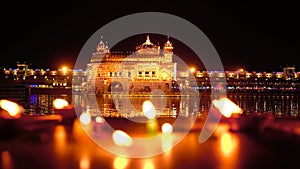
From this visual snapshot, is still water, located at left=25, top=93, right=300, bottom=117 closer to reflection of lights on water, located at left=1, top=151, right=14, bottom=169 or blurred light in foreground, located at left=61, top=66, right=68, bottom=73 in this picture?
reflection of lights on water, located at left=1, top=151, right=14, bottom=169

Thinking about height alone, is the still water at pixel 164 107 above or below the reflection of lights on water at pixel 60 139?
below

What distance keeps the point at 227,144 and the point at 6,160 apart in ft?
11.9

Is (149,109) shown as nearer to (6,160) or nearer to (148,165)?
(148,165)

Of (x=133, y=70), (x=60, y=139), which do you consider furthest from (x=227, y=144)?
(x=133, y=70)

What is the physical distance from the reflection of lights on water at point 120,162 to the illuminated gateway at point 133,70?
5821cm

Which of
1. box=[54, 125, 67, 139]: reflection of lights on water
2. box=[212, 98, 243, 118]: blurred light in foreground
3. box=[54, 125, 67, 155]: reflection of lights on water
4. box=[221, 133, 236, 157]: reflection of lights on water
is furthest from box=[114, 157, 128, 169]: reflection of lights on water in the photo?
box=[212, 98, 243, 118]: blurred light in foreground

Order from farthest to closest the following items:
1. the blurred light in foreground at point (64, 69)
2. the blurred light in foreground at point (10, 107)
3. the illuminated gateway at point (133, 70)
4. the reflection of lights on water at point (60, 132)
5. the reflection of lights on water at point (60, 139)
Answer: the blurred light in foreground at point (64, 69) < the illuminated gateway at point (133, 70) < the blurred light in foreground at point (10, 107) < the reflection of lights on water at point (60, 132) < the reflection of lights on water at point (60, 139)

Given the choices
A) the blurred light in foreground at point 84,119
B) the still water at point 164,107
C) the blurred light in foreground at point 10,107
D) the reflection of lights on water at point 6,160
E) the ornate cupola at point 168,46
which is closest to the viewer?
the reflection of lights on water at point 6,160

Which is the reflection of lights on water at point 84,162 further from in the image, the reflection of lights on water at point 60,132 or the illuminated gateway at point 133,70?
the illuminated gateway at point 133,70

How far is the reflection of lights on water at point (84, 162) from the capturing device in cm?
524

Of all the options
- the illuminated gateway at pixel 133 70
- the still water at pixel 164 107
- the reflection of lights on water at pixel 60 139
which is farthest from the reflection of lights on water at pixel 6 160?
the illuminated gateway at pixel 133 70

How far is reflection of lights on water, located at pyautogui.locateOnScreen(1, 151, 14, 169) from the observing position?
5.20 meters

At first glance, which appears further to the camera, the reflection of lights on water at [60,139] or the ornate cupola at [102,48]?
the ornate cupola at [102,48]

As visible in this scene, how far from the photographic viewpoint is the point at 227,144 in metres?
7.06
